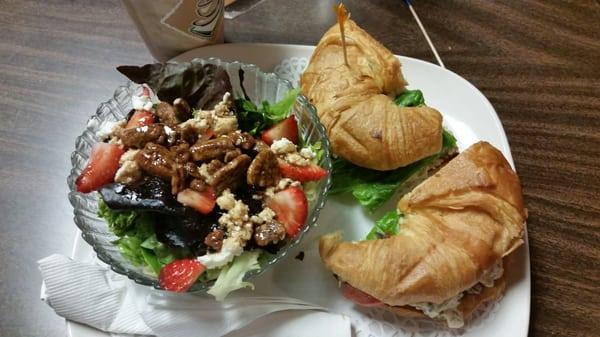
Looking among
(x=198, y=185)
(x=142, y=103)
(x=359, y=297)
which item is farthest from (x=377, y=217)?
(x=142, y=103)

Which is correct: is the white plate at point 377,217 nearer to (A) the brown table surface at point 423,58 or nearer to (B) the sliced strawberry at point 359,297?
(B) the sliced strawberry at point 359,297

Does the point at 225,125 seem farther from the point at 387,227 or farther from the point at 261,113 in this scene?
the point at 387,227

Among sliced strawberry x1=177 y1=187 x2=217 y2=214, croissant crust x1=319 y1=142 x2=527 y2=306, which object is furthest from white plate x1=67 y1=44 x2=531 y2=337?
sliced strawberry x1=177 y1=187 x2=217 y2=214

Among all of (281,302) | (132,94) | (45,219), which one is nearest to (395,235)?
(281,302)

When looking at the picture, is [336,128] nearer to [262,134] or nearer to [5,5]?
[262,134]

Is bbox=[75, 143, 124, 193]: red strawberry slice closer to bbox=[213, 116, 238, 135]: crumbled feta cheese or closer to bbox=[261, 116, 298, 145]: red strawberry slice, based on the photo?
bbox=[213, 116, 238, 135]: crumbled feta cheese
